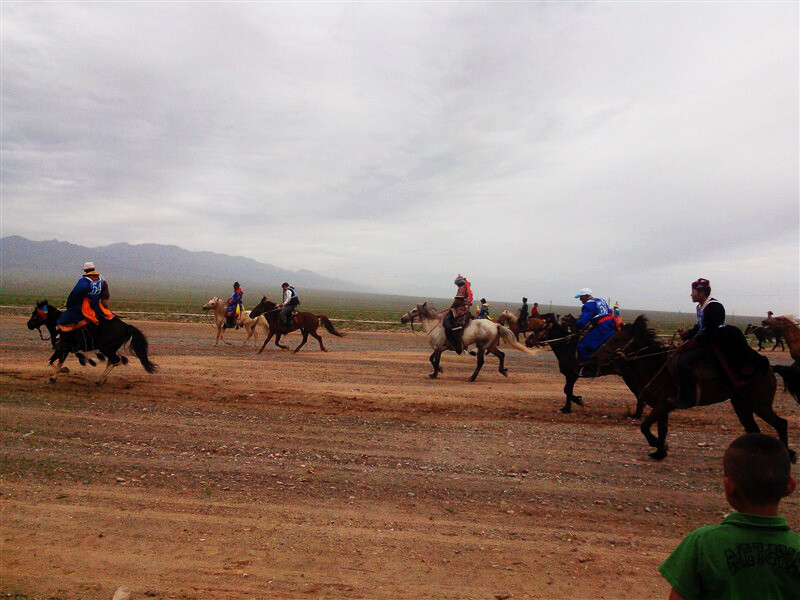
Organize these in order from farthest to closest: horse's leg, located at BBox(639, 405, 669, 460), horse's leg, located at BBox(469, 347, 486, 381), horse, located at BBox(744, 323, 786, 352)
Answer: horse, located at BBox(744, 323, 786, 352) < horse's leg, located at BBox(469, 347, 486, 381) < horse's leg, located at BBox(639, 405, 669, 460)

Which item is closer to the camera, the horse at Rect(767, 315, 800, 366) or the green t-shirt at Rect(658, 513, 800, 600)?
the green t-shirt at Rect(658, 513, 800, 600)

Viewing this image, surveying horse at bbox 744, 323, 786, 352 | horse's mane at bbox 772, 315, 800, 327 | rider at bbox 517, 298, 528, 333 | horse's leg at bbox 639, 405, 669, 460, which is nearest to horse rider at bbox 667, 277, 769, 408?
horse's leg at bbox 639, 405, 669, 460

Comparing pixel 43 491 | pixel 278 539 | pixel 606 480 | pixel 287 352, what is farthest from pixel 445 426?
pixel 287 352

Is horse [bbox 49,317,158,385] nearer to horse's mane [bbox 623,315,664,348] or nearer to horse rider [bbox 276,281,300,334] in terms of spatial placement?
horse rider [bbox 276,281,300,334]

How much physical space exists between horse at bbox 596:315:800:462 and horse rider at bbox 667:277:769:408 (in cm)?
16

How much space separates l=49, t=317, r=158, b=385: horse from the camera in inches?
431

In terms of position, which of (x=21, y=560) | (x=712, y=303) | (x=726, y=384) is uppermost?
(x=712, y=303)

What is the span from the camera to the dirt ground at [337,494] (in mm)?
4152

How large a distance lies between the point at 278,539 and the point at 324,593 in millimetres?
966

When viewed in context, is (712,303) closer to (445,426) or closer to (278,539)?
(445,426)

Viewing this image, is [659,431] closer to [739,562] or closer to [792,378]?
[792,378]

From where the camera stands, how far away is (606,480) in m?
6.26

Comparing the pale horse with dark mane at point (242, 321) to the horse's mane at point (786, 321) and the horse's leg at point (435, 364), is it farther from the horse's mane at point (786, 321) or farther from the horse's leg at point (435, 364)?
the horse's mane at point (786, 321)

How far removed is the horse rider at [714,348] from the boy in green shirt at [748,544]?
17.7ft
